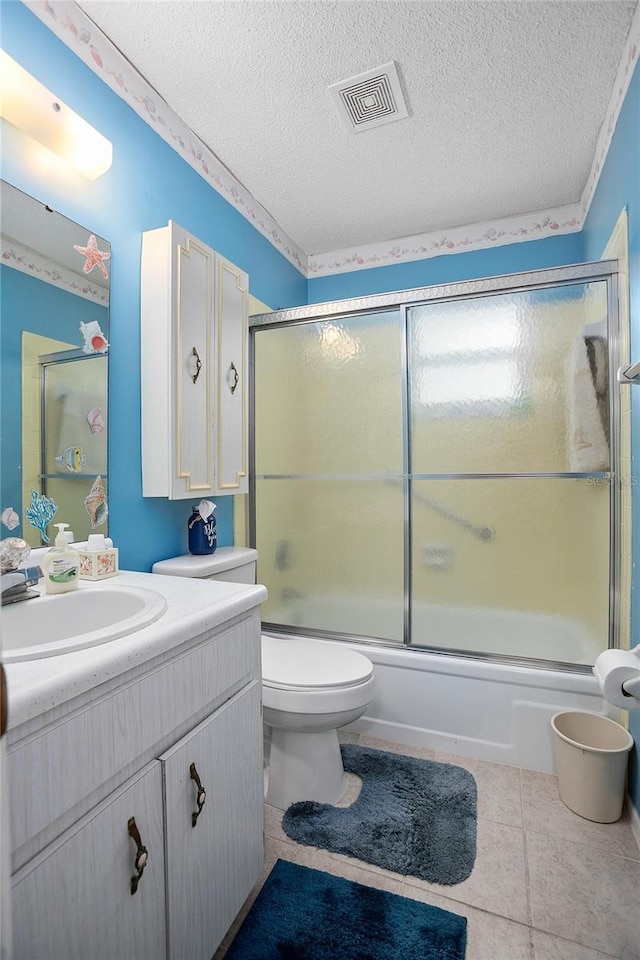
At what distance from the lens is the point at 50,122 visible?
1.30 meters

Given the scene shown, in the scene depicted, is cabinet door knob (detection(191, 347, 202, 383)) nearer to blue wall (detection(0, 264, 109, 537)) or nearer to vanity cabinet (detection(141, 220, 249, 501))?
vanity cabinet (detection(141, 220, 249, 501))

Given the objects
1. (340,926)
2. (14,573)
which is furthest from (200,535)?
(340,926)

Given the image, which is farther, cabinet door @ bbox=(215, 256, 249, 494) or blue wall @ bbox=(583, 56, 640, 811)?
cabinet door @ bbox=(215, 256, 249, 494)

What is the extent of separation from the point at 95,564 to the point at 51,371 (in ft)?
1.81

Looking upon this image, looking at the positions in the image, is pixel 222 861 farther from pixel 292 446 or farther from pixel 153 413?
pixel 292 446

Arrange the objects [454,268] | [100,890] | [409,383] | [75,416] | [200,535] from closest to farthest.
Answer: [100,890] < [75,416] < [200,535] < [409,383] < [454,268]

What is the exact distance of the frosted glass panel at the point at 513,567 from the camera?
188cm

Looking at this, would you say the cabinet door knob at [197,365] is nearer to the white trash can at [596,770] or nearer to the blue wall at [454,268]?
the blue wall at [454,268]

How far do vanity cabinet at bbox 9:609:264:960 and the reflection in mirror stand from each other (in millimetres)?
626

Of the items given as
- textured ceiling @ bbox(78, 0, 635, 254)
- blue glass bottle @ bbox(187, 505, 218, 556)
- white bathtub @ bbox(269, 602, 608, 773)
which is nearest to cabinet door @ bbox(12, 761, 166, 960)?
blue glass bottle @ bbox(187, 505, 218, 556)

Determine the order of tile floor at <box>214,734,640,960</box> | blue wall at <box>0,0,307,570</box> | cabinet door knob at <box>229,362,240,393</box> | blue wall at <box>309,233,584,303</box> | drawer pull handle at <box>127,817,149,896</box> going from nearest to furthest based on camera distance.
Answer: drawer pull handle at <box>127,817,149,896</box>
tile floor at <box>214,734,640,960</box>
blue wall at <box>0,0,307,570</box>
cabinet door knob at <box>229,362,240,393</box>
blue wall at <box>309,233,584,303</box>

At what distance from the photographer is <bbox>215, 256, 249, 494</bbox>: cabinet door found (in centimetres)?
192

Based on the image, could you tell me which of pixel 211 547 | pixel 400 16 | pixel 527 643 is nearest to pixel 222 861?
pixel 211 547

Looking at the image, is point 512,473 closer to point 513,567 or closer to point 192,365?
point 513,567
